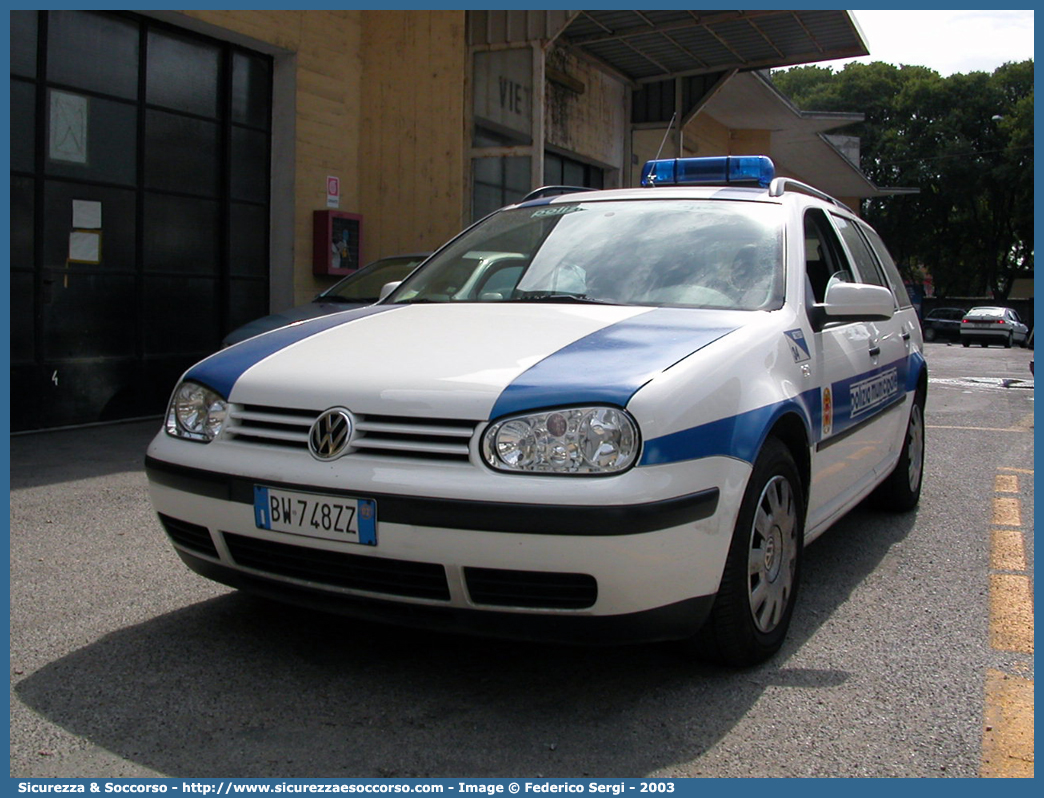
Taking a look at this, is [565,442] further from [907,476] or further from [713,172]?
[907,476]

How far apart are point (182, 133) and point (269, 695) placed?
7.72 m

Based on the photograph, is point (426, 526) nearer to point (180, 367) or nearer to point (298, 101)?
point (180, 367)

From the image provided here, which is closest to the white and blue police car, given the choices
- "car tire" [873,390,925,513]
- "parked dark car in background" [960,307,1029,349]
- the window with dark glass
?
"car tire" [873,390,925,513]

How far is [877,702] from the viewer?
3.16 metres

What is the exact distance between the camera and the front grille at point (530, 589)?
2.88 meters

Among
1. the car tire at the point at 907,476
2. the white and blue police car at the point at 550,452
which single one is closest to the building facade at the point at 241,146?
the white and blue police car at the point at 550,452

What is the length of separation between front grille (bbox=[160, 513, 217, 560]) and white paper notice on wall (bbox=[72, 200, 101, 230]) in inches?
236

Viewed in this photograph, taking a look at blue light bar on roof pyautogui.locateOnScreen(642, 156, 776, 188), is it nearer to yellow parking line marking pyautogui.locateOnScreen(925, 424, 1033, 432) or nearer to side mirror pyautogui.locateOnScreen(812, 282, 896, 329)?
side mirror pyautogui.locateOnScreen(812, 282, 896, 329)

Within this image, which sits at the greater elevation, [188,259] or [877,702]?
[188,259]

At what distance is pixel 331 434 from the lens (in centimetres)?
307

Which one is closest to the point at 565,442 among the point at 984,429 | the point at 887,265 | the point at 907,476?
the point at 907,476

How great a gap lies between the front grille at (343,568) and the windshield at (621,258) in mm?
1409
